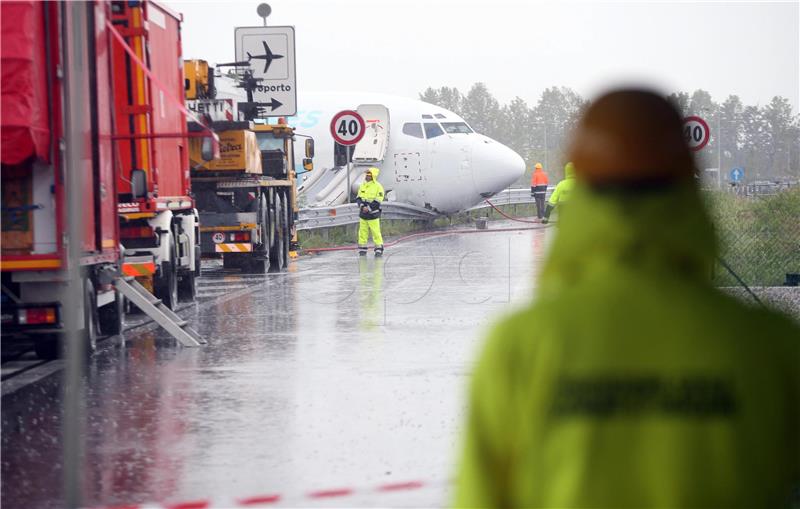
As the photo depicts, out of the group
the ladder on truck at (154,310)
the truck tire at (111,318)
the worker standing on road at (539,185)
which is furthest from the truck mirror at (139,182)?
the worker standing on road at (539,185)

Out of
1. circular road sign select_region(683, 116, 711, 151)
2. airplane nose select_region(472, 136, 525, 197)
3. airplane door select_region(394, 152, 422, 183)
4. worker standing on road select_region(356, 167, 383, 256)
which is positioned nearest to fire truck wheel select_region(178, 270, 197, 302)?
circular road sign select_region(683, 116, 711, 151)

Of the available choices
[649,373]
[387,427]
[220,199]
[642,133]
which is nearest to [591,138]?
[642,133]

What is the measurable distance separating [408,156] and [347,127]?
8351 mm

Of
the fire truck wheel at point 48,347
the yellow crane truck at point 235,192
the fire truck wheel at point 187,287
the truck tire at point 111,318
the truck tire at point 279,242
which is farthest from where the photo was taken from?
the truck tire at point 279,242

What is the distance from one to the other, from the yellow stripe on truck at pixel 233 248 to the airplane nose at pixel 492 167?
611 inches

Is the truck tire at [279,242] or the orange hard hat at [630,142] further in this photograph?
the truck tire at [279,242]

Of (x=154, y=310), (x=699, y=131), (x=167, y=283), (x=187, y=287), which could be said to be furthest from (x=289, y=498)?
(x=699, y=131)

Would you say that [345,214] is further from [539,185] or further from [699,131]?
[699,131]

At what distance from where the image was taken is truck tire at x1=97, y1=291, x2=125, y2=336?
46.8 feet

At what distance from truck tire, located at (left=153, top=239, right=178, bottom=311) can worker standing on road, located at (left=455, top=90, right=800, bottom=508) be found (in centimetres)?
1476

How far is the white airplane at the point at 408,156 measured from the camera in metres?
37.5

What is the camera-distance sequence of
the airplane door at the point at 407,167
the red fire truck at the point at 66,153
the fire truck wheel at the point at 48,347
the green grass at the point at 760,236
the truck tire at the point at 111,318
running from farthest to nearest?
the airplane door at the point at 407,167 < the green grass at the point at 760,236 < the truck tire at the point at 111,318 < the fire truck wheel at the point at 48,347 < the red fire truck at the point at 66,153

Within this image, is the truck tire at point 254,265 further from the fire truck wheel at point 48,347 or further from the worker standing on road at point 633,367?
the worker standing on road at point 633,367

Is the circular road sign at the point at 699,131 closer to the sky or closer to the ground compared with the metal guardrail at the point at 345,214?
closer to the sky
